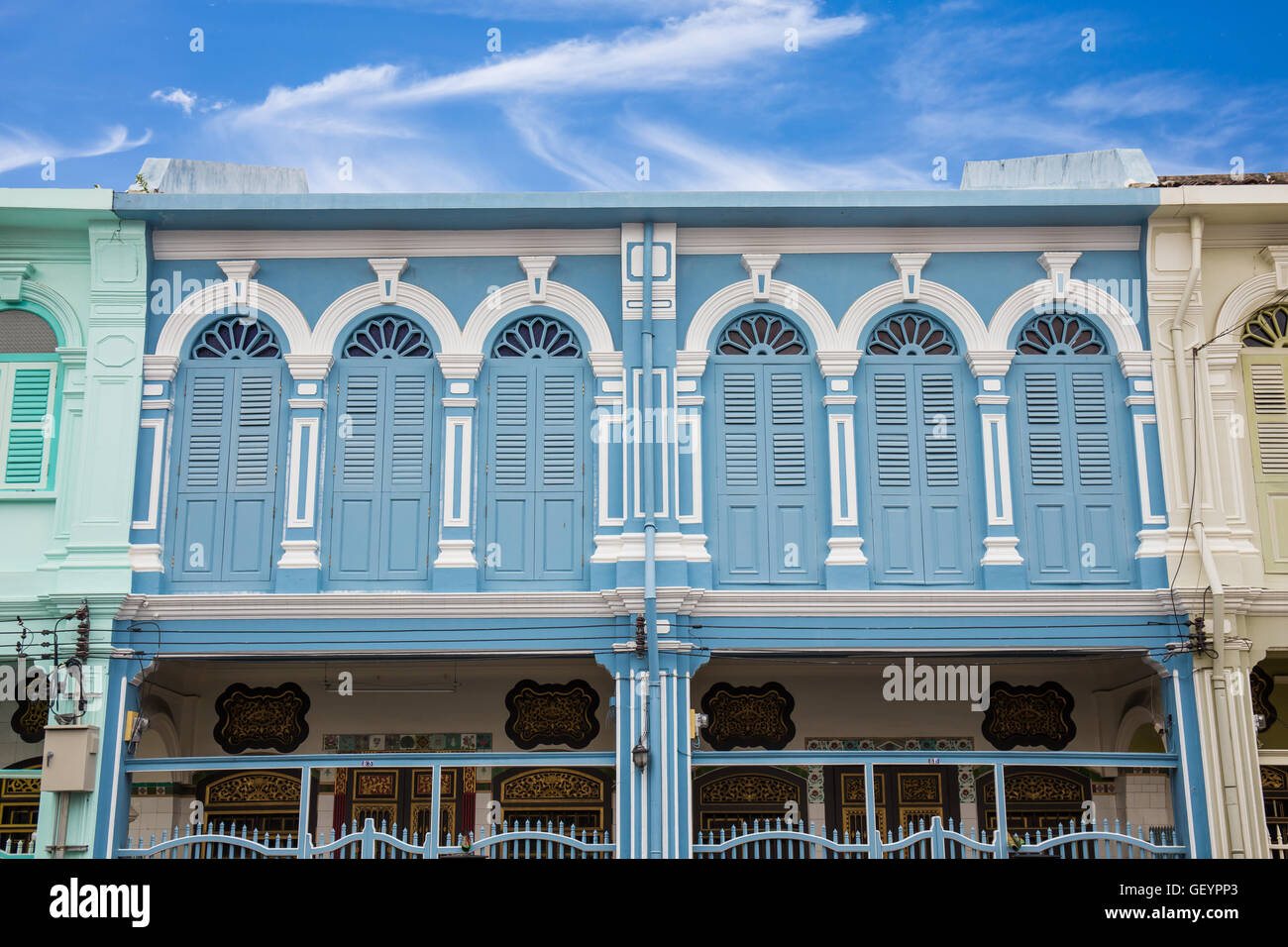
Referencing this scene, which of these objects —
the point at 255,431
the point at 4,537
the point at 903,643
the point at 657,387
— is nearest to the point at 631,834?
the point at 903,643

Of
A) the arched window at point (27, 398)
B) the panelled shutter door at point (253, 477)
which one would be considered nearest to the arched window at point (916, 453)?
the panelled shutter door at point (253, 477)

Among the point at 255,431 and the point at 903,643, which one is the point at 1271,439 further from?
the point at 255,431

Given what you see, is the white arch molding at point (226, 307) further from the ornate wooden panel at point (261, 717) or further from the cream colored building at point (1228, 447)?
the cream colored building at point (1228, 447)

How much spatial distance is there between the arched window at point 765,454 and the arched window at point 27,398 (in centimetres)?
675

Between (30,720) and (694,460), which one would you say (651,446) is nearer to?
(694,460)

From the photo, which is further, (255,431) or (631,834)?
(255,431)

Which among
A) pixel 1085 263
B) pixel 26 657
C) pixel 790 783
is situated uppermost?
pixel 1085 263

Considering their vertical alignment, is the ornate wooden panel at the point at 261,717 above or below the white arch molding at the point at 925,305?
below

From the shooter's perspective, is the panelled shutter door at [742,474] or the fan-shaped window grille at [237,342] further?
the fan-shaped window grille at [237,342]

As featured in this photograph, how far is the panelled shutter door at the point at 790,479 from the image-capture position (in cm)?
1324

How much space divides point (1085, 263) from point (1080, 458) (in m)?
2.06

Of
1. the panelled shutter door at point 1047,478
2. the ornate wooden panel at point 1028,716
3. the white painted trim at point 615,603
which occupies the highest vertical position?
the panelled shutter door at point 1047,478

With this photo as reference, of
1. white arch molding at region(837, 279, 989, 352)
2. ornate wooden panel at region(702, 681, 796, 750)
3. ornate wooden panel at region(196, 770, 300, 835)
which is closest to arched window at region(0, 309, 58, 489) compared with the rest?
ornate wooden panel at region(196, 770, 300, 835)

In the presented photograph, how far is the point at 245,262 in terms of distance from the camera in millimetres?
13781
